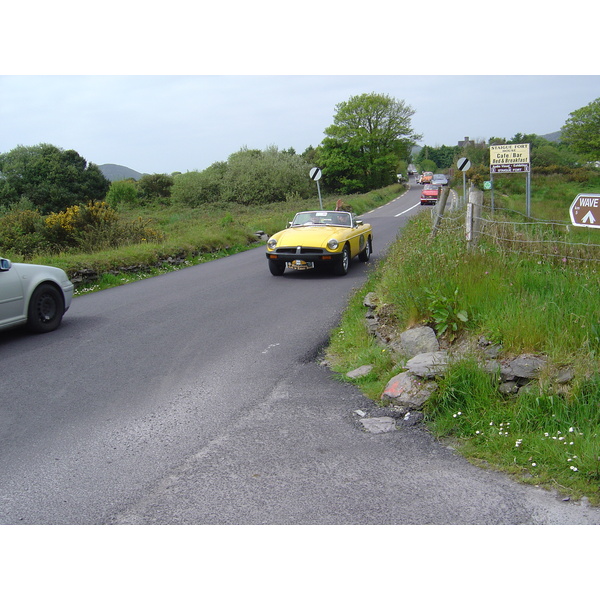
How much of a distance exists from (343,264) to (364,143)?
232 ft

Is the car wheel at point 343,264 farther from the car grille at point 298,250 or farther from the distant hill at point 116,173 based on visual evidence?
the distant hill at point 116,173

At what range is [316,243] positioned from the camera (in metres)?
12.7

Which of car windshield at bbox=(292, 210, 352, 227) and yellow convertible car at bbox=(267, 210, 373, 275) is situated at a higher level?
car windshield at bbox=(292, 210, 352, 227)

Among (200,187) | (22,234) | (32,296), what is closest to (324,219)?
(32,296)

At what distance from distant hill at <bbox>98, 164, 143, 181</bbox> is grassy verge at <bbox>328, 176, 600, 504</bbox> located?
66762 mm

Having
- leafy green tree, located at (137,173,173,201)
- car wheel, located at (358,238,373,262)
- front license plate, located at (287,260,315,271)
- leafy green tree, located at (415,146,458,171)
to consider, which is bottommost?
car wheel, located at (358,238,373,262)

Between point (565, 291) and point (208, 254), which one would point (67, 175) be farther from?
point (565, 291)

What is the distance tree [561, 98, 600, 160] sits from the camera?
177 feet

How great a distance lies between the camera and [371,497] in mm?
3604

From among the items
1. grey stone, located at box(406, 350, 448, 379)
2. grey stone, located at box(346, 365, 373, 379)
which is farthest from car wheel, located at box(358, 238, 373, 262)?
grey stone, located at box(406, 350, 448, 379)

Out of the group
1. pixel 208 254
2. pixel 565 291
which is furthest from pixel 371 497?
pixel 208 254

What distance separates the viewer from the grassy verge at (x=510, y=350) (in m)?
4.02

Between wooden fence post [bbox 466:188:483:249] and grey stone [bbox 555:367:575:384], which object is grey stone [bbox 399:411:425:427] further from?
wooden fence post [bbox 466:188:483:249]

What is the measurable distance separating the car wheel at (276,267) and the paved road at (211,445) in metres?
4.92
